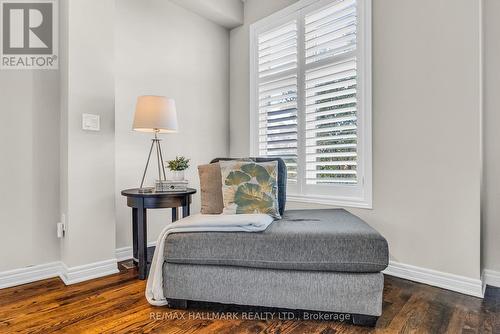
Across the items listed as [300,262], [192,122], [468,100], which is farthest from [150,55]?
[468,100]

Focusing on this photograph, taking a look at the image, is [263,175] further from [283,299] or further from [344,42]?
[344,42]

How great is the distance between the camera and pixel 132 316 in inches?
64.8

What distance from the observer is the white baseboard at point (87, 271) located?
212cm

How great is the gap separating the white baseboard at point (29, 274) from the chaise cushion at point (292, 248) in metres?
1.20

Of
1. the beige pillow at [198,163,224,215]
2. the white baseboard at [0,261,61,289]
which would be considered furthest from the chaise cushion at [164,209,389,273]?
the white baseboard at [0,261,61,289]

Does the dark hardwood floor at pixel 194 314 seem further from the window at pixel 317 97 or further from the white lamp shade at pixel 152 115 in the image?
the white lamp shade at pixel 152 115

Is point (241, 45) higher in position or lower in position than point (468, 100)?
higher

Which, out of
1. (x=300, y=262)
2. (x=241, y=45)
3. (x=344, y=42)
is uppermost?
(x=241, y=45)

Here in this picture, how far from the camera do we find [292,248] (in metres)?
1.58

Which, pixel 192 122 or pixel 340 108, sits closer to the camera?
pixel 340 108

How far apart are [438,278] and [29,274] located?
2.98 metres

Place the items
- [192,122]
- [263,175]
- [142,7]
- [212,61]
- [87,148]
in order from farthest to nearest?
1. [212,61]
2. [192,122]
3. [142,7]
4. [87,148]
5. [263,175]

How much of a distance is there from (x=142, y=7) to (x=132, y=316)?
8.69ft

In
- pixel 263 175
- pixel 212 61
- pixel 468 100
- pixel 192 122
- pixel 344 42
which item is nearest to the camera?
pixel 468 100
